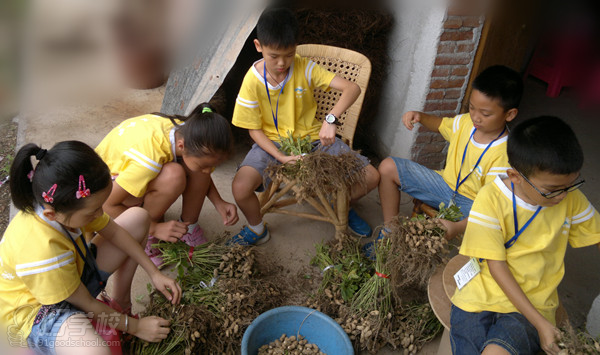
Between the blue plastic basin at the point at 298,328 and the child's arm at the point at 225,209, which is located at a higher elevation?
the child's arm at the point at 225,209

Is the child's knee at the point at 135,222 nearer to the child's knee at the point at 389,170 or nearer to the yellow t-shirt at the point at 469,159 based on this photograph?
the child's knee at the point at 389,170

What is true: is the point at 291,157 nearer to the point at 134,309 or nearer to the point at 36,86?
the point at 134,309

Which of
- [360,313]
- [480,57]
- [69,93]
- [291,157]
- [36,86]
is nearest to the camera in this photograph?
[36,86]

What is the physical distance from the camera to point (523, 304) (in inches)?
71.9

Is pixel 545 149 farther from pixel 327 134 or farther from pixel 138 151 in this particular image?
pixel 138 151

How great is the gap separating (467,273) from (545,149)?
2.18 feet

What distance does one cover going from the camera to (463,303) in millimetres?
1974

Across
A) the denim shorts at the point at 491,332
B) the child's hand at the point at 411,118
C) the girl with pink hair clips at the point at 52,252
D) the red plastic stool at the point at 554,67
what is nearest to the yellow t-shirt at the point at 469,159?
the child's hand at the point at 411,118

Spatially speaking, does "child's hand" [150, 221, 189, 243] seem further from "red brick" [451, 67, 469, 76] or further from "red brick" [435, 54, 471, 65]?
"red brick" [451, 67, 469, 76]

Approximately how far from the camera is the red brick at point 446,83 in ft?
11.5

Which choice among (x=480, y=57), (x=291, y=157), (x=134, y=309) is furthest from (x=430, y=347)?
(x=480, y=57)

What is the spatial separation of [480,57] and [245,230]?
7.71 feet

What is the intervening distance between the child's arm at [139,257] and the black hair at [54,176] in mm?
487

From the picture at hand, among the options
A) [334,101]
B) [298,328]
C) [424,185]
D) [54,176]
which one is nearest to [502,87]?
[424,185]
